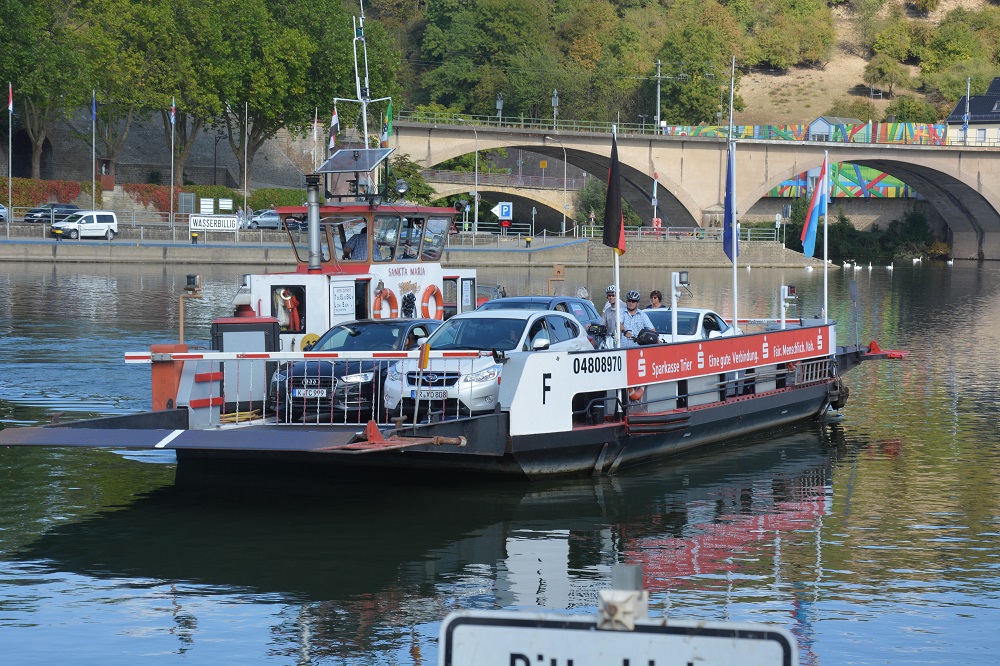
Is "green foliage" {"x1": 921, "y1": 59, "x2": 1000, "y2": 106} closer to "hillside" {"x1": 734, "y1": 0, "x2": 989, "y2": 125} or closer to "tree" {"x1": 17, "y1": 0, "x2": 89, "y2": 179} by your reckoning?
"hillside" {"x1": 734, "y1": 0, "x2": 989, "y2": 125}

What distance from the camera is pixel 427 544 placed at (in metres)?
14.5

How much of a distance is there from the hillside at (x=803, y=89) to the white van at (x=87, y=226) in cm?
10029

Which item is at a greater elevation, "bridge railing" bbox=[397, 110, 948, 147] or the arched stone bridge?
"bridge railing" bbox=[397, 110, 948, 147]

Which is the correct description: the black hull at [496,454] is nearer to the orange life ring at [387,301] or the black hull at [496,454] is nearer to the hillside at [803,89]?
the orange life ring at [387,301]

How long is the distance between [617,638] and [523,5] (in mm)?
135393

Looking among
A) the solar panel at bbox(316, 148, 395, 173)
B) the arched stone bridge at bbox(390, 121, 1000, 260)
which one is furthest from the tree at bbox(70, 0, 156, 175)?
the solar panel at bbox(316, 148, 395, 173)

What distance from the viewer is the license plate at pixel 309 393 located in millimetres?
17547

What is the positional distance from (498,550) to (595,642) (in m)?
11.2

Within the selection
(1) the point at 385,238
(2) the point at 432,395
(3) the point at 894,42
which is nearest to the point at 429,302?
(1) the point at 385,238

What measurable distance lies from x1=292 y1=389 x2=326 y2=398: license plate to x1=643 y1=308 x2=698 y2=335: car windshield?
→ 26.3 ft

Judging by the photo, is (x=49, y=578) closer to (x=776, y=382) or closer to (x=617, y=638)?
(x=617, y=638)

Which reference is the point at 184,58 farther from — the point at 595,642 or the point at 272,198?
the point at 595,642

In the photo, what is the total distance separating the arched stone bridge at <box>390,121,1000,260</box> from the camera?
10188cm

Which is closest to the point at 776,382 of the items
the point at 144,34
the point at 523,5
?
the point at 144,34
